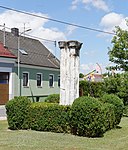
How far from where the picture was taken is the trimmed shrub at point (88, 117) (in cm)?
1136

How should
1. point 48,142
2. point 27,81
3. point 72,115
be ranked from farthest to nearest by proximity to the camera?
point 27,81
point 72,115
point 48,142

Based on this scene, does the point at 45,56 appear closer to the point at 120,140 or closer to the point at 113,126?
the point at 113,126

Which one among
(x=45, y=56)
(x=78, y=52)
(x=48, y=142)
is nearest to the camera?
(x=48, y=142)

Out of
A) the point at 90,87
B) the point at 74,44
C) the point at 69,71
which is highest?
the point at 74,44

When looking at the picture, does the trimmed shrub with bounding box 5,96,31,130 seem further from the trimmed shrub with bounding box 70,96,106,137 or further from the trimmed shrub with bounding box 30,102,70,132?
the trimmed shrub with bounding box 70,96,106,137

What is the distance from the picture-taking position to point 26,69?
31.5m

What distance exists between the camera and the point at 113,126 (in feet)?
45.3

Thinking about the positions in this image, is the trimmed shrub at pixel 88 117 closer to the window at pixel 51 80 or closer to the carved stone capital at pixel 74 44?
the carved stone capital at pixel 74 44

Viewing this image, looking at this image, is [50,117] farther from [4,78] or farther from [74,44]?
[4,78]

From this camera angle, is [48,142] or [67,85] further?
[67,85]

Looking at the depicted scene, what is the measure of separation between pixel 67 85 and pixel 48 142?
3887 millimetres

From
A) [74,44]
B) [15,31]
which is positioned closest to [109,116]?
[74,44]

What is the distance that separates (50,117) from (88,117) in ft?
6.22

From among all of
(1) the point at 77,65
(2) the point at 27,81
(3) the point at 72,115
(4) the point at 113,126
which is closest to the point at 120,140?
(3) the point at 72,115
